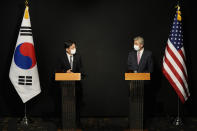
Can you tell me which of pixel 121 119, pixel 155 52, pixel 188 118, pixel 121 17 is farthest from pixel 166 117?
pixel 121 17

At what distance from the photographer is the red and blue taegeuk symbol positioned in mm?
5465

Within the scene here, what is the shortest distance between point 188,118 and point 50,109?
3059mm

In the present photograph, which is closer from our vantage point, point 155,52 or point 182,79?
point 182,79

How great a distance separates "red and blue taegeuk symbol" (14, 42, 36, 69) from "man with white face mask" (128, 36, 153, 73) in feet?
6.43

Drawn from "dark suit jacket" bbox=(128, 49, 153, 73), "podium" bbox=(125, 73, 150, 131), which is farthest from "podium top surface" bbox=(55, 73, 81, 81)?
"dark suit jacket" bbox=(128, 49, 153, 73)

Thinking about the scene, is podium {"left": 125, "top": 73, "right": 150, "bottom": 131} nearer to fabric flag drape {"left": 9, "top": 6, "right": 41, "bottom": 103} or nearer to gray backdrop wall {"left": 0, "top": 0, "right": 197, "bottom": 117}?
gray backdrop wall {"left": 0, "top": 0, "right": 197, "bottom": 117}

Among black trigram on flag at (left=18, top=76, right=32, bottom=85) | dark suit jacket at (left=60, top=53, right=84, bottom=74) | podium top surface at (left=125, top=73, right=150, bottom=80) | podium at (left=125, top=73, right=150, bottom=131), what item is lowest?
podium at (left=125, top=73, right=150, bottom=131)

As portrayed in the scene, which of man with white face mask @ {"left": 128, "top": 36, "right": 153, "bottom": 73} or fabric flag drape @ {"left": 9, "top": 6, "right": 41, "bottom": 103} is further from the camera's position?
fabric flag drape @ {"left": 9, "top": 6, "right": 41, "bottom": 103}

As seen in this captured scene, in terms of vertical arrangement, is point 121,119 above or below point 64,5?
below

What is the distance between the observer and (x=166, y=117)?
613 cm

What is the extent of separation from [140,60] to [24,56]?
226 centimetres

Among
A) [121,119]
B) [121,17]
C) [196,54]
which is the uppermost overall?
[121,17]

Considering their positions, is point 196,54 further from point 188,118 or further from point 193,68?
point 188,118

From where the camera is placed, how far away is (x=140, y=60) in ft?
17.4
